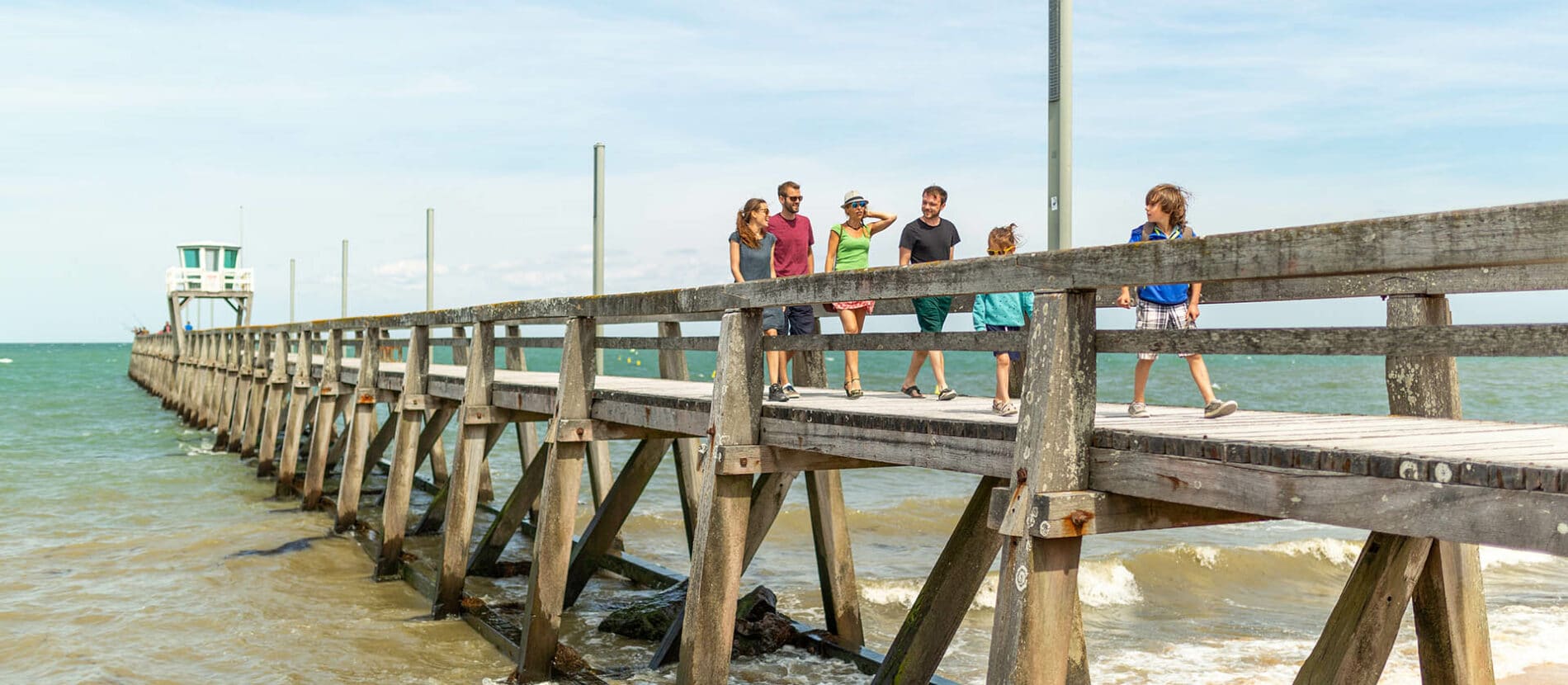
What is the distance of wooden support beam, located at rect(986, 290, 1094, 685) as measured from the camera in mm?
3756

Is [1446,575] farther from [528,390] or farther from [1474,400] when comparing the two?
[1474,400]

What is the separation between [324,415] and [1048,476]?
1245 cm

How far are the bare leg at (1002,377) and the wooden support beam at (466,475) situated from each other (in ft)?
14.2

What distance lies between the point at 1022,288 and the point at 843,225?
10.7 feet

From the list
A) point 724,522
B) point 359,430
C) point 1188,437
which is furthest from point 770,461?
point 359,430

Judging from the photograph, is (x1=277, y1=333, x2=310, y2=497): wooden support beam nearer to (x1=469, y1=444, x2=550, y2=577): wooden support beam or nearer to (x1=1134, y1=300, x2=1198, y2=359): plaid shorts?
(x1=469, y1=444, x2=550, y2=577): wooden support beam

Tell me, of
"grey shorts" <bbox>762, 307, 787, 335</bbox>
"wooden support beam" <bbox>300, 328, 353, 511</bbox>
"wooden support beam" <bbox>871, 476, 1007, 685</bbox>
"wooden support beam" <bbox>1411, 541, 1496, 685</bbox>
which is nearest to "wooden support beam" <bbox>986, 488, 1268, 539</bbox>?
"wooden support beam" <bbox>1411, 541, 1496, 685</bbox>

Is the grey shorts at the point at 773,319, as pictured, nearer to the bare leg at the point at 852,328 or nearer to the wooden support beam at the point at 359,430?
the bare leg at the point at 852,328

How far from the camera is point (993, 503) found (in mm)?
3957

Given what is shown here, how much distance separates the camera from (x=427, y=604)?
992cm

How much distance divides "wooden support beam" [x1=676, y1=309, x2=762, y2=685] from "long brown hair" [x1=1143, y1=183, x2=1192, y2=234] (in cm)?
182

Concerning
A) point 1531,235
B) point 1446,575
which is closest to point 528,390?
point 1446,575

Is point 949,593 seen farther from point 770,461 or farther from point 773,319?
point 773,319

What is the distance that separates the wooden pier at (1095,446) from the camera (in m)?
3.07
